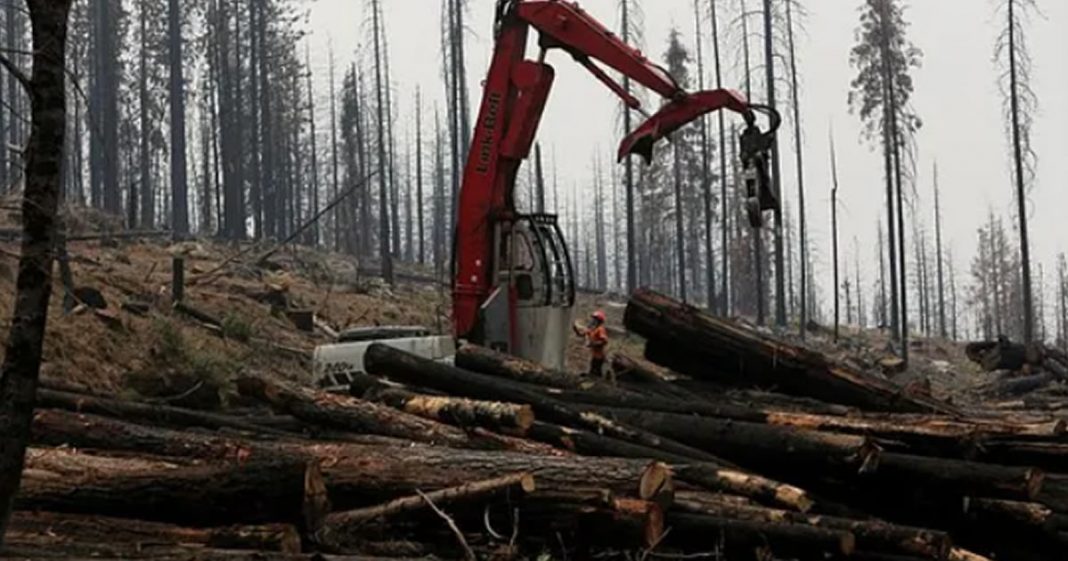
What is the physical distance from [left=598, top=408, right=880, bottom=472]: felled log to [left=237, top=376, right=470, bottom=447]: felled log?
1.44 metres

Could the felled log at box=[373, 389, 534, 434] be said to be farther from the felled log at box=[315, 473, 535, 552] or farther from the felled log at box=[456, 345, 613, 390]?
the felled log at box=[315, 473, 535, 552]

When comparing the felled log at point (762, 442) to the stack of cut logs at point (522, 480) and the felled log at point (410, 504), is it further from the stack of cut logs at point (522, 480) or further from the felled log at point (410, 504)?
the felled log at point (410, 504)

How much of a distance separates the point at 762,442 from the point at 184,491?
4218 millimetres

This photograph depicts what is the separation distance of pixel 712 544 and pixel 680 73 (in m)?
40.1

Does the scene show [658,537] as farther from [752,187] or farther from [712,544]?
[752,187]

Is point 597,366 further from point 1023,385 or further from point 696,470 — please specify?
point 1023,385

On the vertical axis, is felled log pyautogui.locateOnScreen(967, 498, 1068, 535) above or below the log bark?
below

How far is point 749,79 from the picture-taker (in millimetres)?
40562

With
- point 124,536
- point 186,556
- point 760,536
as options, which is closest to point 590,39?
point 760,536

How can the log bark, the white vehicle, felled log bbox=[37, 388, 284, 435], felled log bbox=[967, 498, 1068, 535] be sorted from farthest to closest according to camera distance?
1. the log bark
2. the white vehicle
3. felled log bbox=[37, 388, 284, 435]
4. felled log bbox=[967, 498, 1068, 535]

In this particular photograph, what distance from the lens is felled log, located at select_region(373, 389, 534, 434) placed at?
8.89 metres

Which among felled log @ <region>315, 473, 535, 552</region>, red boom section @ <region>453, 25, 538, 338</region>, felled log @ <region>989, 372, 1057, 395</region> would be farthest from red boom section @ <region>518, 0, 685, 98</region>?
felled log @ <region>989, 372, 1057, 395</region>

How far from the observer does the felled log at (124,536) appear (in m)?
6.34

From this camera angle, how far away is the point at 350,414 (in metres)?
9.37
